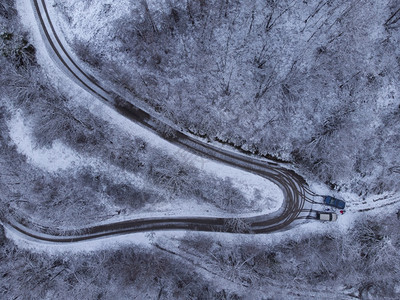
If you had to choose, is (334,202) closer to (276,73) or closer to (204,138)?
(276,73)

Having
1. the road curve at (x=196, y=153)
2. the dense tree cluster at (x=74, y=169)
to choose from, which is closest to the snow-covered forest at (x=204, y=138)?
the dense tree cluster at (x=74, y=169)

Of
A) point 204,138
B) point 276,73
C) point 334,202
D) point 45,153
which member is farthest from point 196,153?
point 45,153

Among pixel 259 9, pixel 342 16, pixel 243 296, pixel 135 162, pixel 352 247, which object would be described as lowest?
pixel 243 296

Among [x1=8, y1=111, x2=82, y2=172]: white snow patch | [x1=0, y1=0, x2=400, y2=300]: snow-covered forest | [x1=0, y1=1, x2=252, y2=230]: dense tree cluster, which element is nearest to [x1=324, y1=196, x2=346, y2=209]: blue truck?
[x1=0, y1=0, x2=400, y2=300]: snow-covered forest

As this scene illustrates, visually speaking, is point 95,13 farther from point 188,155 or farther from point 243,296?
point 243,296

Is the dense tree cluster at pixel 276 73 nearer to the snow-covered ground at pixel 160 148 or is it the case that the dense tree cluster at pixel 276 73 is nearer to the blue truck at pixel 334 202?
the blue truck at pixel 334 202

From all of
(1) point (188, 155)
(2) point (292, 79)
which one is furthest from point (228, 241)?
(2) point (292, 79)
